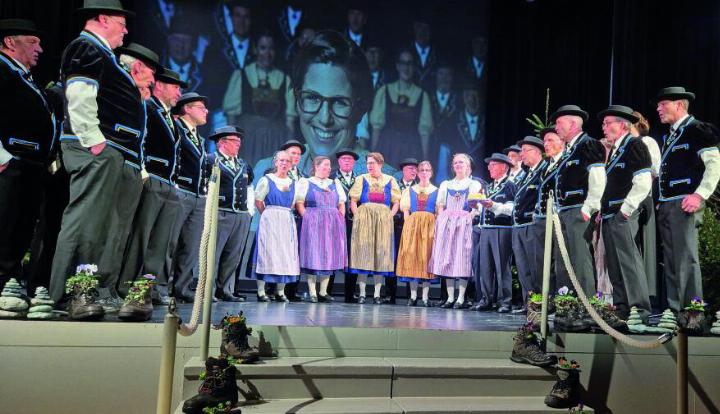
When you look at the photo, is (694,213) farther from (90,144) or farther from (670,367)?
(90,144)

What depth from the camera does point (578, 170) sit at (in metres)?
5.33

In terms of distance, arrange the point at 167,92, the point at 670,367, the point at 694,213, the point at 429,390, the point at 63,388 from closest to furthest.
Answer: the point at 63,388
the point at 429,390
the point at 670,367
the point at 694,213
the point at 167,92

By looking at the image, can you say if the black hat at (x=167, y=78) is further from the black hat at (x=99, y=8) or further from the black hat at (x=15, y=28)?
the black hat at (x=99, y=8)

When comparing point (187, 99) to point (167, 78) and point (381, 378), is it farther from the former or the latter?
point (381, 378)

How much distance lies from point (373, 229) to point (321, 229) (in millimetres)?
591

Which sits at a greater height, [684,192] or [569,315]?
[684,192]

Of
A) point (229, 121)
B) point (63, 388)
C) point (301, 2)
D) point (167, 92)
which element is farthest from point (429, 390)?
point (301, 2)

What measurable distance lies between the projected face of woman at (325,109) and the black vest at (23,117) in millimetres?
5161

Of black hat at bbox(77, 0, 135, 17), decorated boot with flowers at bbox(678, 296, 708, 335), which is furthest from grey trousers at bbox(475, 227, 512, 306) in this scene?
black hat at bbox(77, 0, 135, 17)

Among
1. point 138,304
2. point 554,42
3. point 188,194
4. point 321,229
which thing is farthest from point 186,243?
point 554,42

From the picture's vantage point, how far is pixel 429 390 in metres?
3.58

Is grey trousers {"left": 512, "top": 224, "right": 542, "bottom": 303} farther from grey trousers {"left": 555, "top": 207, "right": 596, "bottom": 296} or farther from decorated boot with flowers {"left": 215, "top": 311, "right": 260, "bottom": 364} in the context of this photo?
decorated boot with flowers {"left": 215, "top": 311, "right": 260, "bottom": 364}

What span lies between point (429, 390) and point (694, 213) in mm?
3025

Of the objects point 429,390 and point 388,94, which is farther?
point 388,94
